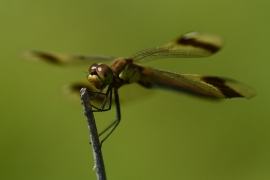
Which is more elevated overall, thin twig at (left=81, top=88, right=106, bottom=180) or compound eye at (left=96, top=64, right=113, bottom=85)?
compound eye at (left=96, top=64, right=113, bottom=85)

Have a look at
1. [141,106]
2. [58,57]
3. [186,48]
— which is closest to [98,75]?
[186,48]

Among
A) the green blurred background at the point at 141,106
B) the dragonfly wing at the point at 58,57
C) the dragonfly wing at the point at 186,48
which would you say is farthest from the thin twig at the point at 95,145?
the green blurred background at the point at 141,106

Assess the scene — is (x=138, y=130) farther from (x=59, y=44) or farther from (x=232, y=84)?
(x=232, y=84)

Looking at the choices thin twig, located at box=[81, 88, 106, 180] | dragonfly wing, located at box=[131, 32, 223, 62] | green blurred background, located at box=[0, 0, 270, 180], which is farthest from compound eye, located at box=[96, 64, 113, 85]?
green blurred background, located at box=[0, 0, 270, 180]

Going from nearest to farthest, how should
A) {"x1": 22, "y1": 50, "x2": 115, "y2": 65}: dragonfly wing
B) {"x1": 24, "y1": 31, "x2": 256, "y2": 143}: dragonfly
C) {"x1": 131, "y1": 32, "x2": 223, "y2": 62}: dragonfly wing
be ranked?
{"x1": 24, "y1": 31, "x2": 256, "y2": 143}: dragonfly
{"x1": 131, "y1": 32, "x2": 223, "y2": 62}: dragonfly wing
{"x1": 22, "y1": 50, "x2": 115, "y2": 65}: dragonfly wing

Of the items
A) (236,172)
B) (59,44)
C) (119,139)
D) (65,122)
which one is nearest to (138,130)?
(119,139)

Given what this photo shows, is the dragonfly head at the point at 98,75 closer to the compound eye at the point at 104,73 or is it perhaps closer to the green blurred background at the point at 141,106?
the compound eye at the point at 104,73

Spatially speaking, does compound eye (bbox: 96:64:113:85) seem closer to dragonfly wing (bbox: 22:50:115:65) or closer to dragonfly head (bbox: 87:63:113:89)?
dragonfly head (bbox: 87:63:113:89)

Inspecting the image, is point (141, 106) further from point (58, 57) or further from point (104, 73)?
point (104, 73)

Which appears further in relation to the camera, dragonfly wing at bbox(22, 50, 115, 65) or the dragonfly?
dragonfly wing at bbox(22, 50, 115, 65)
